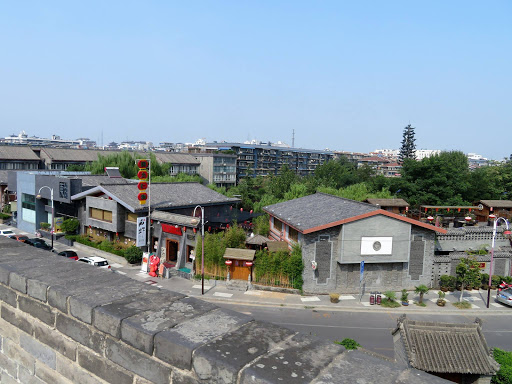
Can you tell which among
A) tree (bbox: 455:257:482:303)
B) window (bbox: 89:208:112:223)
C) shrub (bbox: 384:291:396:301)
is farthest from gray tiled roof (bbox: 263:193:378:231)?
window (bbox: 89:208:112:223)

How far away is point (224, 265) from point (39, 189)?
30.2 metres

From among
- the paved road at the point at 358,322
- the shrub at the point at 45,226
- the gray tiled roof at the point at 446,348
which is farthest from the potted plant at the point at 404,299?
the shrub at the point at 45,226

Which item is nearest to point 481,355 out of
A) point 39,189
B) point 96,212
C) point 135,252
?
point 135,252

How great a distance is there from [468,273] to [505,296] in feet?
9.99

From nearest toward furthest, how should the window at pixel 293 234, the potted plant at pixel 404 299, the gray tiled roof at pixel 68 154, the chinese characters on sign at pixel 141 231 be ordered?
the potted plant at pixel 404 299
the window at pixel 293 234
the chinese characters on sign at pixel 141 231
the gray tiled roof at pixel 68 154

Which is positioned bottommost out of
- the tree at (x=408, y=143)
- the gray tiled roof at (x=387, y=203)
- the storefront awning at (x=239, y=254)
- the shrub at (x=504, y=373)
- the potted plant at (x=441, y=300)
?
the potted plant at (x=441, y=300)

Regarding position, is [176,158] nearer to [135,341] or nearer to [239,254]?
[239,254]

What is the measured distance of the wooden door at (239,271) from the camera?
3259cm

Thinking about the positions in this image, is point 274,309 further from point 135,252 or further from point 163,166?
point 163,166

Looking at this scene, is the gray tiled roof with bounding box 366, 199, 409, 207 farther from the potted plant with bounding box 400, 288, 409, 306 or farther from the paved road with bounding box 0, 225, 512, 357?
the paved road with bounding box 0, 225, 512, 357

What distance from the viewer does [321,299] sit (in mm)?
30422

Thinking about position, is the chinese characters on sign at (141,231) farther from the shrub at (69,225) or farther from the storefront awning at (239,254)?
the shrub at (69,225)

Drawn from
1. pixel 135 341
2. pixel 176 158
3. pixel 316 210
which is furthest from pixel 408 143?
pixel 135 341

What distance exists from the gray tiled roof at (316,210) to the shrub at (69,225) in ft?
73.7
